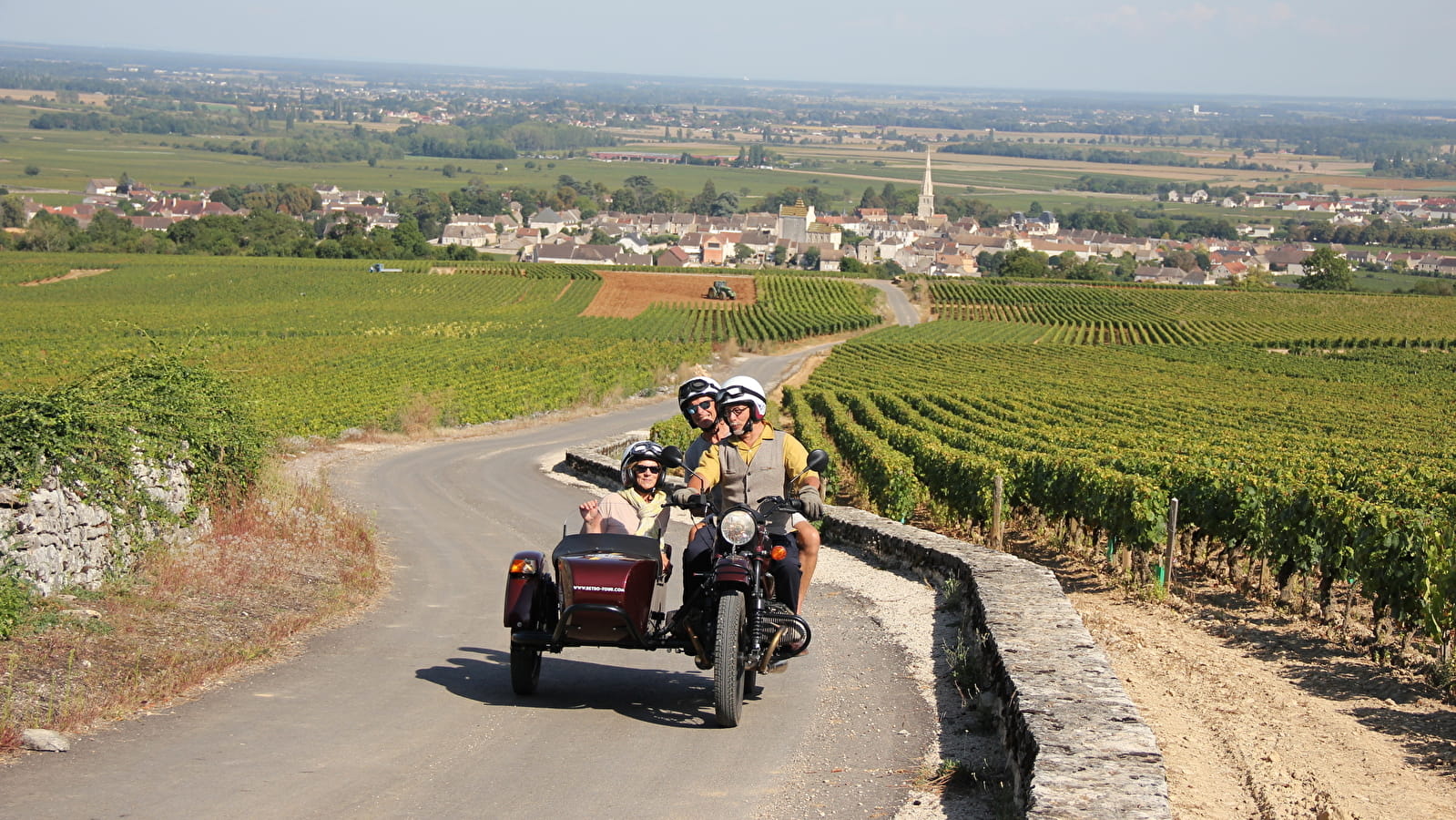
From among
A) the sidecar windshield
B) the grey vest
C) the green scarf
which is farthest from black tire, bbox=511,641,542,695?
the grey vest

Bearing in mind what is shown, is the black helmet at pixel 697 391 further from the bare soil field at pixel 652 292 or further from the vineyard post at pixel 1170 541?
the bare soil field at pixel 652 292

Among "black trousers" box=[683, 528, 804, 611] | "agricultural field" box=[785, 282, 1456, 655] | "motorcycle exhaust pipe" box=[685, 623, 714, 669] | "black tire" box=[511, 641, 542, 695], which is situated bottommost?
"agricultural field" box=[785, 282, 1456, 655]

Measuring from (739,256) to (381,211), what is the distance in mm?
52458

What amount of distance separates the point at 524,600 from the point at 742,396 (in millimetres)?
1752

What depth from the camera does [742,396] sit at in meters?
8.39

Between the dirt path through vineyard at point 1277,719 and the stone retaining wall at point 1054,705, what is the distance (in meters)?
0.54

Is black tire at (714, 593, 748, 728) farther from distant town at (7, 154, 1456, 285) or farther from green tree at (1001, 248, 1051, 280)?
distant town at (7, 154, 1456, 285)

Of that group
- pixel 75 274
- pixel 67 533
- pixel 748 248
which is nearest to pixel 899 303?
pixel 75 274

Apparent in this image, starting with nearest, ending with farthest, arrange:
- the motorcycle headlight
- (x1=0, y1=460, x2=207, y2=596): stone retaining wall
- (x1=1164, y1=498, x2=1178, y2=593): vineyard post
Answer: the motorcycle headlight, (x1=0, y1=460, x2=207, y2=596): stone retaining wall, (x1=1164, y1=498, x2=1178, y2=593): vineyard post

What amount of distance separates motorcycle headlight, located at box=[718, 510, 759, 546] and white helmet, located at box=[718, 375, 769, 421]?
2.99 ft

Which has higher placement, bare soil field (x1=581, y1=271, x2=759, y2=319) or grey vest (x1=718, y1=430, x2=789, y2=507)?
grey vest (x1=718, y1=430, x2=789, y2=507)

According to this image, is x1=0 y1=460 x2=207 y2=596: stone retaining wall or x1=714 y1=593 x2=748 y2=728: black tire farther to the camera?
x1=0 y1=460 x2=207 y2=596: stone retaining wall

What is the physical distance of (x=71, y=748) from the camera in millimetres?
6965

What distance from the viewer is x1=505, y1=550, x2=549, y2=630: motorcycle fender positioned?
8.34 meters
